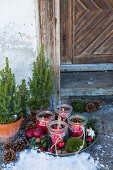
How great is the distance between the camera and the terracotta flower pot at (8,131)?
8.71ft

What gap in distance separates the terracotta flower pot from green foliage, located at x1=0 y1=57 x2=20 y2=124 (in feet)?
0.19

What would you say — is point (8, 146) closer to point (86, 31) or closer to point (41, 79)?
point (41, 79)

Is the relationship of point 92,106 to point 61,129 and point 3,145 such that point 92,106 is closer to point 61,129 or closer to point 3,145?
point 61,129

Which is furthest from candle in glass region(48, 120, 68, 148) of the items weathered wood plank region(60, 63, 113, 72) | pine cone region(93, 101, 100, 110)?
weathered wood plank region(60, 63, 113, 72)

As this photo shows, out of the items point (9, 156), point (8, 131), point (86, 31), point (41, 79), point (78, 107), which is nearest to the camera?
point (9, 156)

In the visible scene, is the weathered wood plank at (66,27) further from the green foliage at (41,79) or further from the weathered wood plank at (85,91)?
the green foliage at (41,79)

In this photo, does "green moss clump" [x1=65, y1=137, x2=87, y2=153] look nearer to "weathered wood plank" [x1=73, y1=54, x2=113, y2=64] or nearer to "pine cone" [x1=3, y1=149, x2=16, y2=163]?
"pine cone" [x1=3, y1=149, x2=16, y2=163]

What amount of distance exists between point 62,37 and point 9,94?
1.76 metres

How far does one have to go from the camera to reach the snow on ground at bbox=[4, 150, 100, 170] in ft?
7.93

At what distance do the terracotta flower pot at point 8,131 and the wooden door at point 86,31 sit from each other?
1829 millimetres

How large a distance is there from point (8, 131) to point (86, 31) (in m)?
2.24

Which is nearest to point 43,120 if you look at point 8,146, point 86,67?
point 8,146

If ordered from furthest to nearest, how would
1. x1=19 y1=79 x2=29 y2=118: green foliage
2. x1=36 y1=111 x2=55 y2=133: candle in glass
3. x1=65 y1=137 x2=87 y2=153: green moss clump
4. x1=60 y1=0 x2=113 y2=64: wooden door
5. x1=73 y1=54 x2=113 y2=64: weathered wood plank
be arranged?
1. x1=73 y1=54 x2=113 y2=64: weathered wood plank
2. x1=60 y1=0 x2=113 y2=64: wooden door
3. x1=19 y1=79 x2=29 y2=118: green foliage
4. x1=36 y1=111 x2=55 y2=133: candle in glass
5. x1=65 y1=137 x2=87 y2=153: green moss clump

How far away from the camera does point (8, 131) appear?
8.87ft
